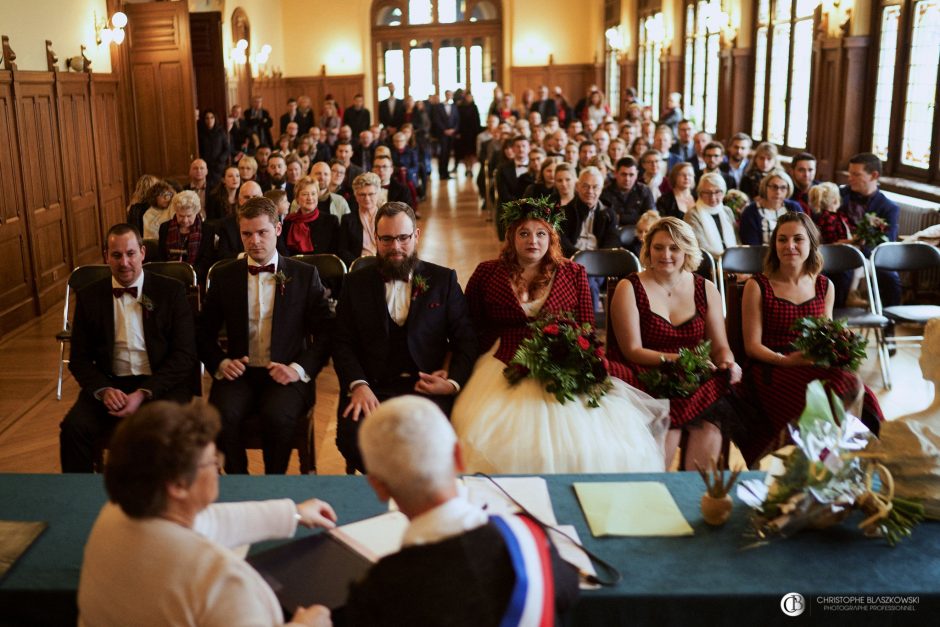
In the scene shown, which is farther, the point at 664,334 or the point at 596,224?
the point at 596,224

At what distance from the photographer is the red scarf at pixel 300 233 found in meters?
6.99

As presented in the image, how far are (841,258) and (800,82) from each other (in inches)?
289

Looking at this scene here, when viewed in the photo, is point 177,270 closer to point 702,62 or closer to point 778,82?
point 778,82

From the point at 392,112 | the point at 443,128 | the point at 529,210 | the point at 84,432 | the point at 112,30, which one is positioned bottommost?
the point at 84,432

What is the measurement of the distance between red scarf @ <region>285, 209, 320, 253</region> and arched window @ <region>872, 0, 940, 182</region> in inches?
244

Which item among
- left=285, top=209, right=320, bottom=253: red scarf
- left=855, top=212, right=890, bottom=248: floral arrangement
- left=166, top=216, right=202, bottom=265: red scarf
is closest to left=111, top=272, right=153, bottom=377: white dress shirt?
left=166, top=216, right=202, bottom=265: red scarf

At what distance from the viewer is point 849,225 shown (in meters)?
7.34

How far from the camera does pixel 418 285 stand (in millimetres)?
4234

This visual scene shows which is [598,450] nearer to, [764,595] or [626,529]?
[626,529]

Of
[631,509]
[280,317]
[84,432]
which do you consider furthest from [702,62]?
[631,509]

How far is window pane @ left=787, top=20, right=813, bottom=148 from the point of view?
12289 millimetres

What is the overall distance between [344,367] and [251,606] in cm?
238

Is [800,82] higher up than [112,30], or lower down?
lower down

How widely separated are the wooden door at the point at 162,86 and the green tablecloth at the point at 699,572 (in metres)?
10.3
